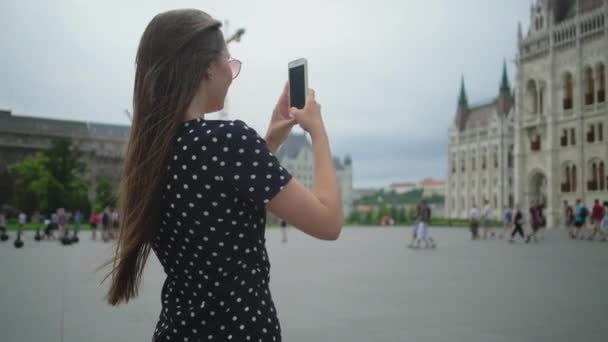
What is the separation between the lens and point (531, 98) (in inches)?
1986

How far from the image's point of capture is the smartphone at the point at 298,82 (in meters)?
1.68

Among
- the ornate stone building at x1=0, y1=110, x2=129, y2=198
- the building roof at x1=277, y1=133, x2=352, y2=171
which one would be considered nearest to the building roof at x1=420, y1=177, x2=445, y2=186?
the building roof at x1=277, y1=133, x2=352, y2=171

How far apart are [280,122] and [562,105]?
2020 inches

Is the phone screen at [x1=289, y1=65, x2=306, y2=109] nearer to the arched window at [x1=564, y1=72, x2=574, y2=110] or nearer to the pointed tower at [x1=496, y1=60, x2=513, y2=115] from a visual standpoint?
the arched window at [x1=564, y1=72, x2=574, y2=110]

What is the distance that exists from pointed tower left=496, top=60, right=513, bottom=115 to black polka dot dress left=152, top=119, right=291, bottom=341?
87.7 m

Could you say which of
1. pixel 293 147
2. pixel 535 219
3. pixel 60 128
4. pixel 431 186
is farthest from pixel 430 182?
pixel 535 219

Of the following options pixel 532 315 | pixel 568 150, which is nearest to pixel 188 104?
pixel 532 315

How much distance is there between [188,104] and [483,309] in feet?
17.9

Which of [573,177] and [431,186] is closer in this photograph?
[573,177]

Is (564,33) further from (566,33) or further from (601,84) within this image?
(601,84)

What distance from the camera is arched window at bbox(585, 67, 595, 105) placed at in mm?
44125

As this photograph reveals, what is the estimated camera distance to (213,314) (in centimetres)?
143

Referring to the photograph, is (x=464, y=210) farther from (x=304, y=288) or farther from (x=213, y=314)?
→ (x=213, y=314)

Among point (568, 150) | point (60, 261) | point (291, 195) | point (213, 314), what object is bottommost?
point (60, 261)
